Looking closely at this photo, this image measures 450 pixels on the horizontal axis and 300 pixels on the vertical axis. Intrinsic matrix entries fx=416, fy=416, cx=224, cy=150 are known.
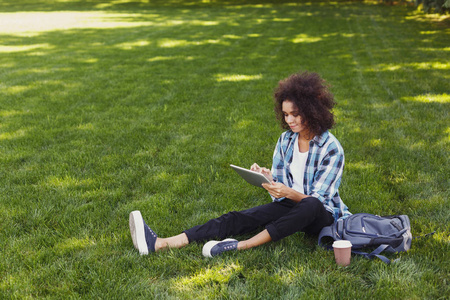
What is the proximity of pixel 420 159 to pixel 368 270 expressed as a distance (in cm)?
236

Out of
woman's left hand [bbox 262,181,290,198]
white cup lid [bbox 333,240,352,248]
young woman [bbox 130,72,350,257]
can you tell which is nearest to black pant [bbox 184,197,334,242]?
young woman [bbox 130,72,350,257]

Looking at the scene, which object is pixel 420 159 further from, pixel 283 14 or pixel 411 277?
pixel 283 14

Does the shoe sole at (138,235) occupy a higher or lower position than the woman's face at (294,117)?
lower

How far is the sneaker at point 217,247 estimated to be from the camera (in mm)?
3037

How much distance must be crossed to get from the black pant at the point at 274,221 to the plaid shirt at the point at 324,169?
13 cm

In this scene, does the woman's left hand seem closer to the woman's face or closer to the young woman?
the young woman

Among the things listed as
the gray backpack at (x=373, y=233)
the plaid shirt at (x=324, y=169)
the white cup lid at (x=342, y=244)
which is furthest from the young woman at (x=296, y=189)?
the white cup lid at (x=342, y=244)

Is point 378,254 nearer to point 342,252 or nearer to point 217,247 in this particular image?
point 342,252

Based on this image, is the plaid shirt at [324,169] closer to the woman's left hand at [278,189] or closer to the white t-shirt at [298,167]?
the white t-shirt at [298,167]

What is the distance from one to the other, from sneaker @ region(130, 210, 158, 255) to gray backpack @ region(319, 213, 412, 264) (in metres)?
1.27

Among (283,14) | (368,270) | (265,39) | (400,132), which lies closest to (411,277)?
(368,270)

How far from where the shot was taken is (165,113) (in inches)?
257

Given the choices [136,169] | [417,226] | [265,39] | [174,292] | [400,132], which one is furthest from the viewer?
[265,39]

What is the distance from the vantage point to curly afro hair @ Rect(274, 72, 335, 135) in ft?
10.5
